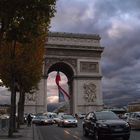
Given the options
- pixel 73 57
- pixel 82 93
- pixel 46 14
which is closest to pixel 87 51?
pixel 73 57

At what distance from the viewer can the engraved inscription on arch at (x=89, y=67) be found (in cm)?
8750

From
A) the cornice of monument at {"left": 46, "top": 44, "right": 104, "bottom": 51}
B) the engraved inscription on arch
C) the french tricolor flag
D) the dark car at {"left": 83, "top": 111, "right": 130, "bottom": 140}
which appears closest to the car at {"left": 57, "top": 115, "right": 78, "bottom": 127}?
the dark car at {"left": 83, "top": 111, "right": 130, "bottom": 140}

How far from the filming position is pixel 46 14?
17906 millimetres

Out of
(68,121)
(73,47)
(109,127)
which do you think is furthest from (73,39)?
(109,127)

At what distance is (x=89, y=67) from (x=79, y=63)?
2.31 m

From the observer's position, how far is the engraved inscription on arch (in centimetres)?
8750

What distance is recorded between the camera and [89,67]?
87.9 meters

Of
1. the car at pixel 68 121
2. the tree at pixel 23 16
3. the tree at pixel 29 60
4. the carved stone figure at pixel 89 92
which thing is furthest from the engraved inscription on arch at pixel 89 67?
the tree at pixel 23 16

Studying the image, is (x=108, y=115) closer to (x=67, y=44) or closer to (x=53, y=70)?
(x=67, y=44)

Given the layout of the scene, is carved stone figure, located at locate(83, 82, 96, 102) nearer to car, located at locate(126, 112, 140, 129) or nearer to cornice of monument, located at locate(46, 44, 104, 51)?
cornice of monument, located at locate(46, 44, 104, 51)

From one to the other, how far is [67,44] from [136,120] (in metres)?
51.2

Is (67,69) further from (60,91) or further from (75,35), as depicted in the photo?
(75,35)

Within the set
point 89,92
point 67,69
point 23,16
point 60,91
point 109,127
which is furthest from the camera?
point 60,91

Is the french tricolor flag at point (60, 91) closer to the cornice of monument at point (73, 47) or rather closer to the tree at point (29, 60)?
the cornice of monument at point (73, 47)
